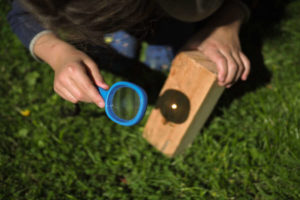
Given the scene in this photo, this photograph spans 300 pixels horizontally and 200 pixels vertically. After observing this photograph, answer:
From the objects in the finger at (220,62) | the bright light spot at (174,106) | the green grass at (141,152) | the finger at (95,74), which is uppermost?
the finger at (95,74)

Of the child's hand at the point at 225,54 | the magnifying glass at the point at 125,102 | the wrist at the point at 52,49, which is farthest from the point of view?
the child's hand at the point at 225,54

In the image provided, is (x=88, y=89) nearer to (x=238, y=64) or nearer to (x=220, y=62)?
(x=220, y=62)

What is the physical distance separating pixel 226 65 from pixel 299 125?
0.69 m

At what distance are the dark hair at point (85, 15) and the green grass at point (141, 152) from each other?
2.50 feet

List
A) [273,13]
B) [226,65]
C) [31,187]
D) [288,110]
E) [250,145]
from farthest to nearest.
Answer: [273,13] < [288,110] < [250,145] < [31,187] < [226,65]

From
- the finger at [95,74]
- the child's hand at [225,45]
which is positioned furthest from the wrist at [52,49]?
the child's hand at [225,45]

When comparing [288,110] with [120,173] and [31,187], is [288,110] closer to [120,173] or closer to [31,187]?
[120,173]

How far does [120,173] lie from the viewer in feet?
5.73

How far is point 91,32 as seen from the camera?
1.31 meters

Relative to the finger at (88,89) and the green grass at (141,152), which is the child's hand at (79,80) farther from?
the green grass at (141,152)

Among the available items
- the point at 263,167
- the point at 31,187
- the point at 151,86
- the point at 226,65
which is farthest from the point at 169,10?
the point at 31,187

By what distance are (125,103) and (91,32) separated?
1.18 feet

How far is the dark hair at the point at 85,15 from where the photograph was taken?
1.20 meters

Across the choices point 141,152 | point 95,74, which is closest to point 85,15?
point 95,74
